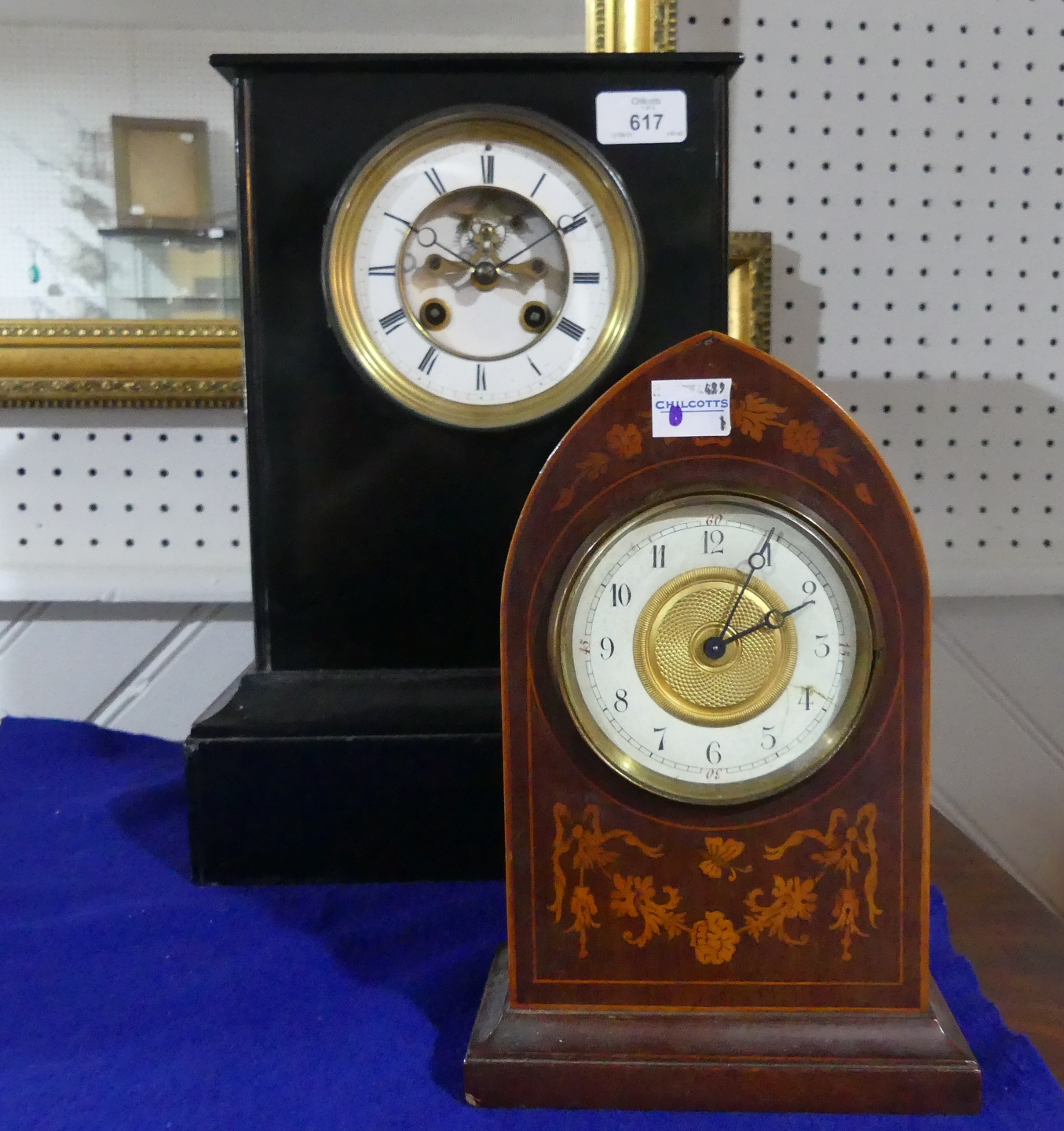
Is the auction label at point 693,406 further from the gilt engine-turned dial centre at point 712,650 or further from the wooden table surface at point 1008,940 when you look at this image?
the wooden table surface at point 1008,940

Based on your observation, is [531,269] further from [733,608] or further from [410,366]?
[733,608]

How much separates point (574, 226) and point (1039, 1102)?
692 mm

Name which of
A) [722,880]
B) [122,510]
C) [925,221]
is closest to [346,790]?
[722,880]

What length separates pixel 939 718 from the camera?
1.26 metres

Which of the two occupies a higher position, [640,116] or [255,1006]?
[640,116]

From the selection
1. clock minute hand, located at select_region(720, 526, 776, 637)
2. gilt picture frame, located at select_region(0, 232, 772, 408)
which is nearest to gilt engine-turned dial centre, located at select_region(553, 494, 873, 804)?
clock minute hand, located at select_region(720, 526, 776, 637)

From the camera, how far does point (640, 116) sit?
0.81m

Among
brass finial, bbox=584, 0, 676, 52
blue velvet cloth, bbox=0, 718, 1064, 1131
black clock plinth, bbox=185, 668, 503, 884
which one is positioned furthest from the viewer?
brass finial, bbox=584, 0, 676, 52

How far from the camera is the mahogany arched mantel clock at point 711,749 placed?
55cm

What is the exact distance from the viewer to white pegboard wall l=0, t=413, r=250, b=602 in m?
1.16

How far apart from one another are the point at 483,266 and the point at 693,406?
1.15 ft

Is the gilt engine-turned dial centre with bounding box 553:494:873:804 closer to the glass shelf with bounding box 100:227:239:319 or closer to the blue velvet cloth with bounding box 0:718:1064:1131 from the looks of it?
the blue velvet cloth with bounding box 0:718:1064:1131

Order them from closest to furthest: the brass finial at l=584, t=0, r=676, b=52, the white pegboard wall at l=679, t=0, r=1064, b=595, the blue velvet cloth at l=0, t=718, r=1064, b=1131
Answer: the blue velvet cloth at l=0, t=718, r=1064, b=1131 → the brass finial at l=584, t=0, r=676, b=52 → the white pegboard wall at l=679, t=0, r=1064, b=595

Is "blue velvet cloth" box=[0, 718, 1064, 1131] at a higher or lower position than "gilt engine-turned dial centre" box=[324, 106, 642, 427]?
lower
